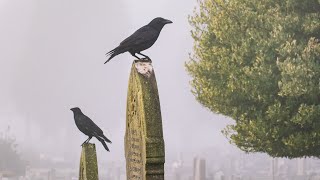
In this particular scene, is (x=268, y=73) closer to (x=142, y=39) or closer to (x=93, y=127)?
(x=93, y=127)

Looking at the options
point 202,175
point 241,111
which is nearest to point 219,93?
point 241,111

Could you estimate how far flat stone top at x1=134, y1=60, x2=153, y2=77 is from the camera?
10008 millimetres

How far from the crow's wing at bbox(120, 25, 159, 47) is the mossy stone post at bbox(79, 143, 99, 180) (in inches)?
174

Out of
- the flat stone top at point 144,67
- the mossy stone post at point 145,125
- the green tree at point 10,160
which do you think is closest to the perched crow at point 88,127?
the mossy stone post at point 145,125

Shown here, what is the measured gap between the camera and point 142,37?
11.2 meters

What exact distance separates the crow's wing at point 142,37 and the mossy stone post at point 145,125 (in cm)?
86

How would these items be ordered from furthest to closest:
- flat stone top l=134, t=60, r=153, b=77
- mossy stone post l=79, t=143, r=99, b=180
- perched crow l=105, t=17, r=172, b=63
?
1. mossy stone post l=79, t=143, r=99, b=180
2. perched crow l=105, t=17, r=172, b=63
3. flat stone top l=134, t=60, r=153, b=77

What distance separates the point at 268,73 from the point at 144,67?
15386 millimetres

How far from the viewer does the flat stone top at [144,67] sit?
10008 mm

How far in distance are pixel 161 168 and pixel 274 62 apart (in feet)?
54.6

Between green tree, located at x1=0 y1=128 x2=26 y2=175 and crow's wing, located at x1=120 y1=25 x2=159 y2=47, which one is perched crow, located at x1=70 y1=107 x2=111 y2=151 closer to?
crow's wing, located at x1=120 y1=25 x2=159 y2=47

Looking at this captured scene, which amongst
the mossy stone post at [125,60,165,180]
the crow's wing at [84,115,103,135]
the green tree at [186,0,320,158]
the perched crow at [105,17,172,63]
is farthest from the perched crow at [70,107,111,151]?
the green tree at [186,0,320,158]

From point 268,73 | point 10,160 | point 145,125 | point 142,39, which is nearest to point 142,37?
point 142,39

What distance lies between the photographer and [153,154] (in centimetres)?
940
